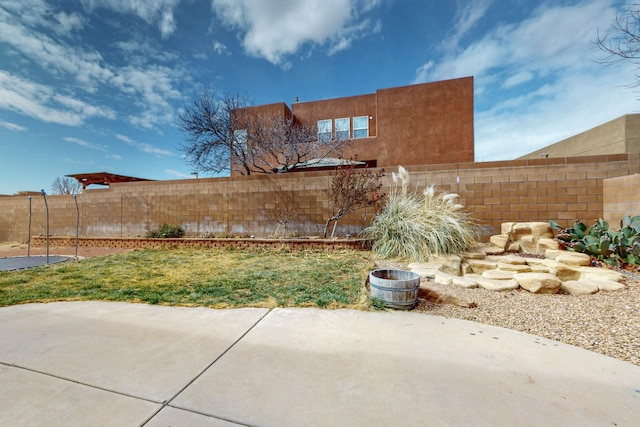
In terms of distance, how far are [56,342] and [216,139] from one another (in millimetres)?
10085

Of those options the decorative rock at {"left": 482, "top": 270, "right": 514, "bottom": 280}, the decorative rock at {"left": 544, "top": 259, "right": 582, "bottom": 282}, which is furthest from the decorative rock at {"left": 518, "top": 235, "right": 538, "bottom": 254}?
the decorative rock at {"left": 482, "top": 270, "right": 514, "bottom": 280}

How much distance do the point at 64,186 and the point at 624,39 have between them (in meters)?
43.6

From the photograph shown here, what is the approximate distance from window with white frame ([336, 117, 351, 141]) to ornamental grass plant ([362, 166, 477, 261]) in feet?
26.8

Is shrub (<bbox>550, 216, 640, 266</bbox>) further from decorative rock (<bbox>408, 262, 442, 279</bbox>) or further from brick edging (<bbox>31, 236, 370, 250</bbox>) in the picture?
brick edging (<bbox>31, 236, 370, 250</bbox>)

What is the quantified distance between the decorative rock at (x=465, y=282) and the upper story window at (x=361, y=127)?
11372mm

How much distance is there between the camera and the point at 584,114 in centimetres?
918

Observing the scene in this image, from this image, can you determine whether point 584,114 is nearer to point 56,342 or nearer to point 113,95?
point 56,342

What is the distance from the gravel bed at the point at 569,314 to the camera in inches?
90.6

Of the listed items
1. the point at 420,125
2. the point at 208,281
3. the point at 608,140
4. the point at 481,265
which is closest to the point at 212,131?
the point at 208,281

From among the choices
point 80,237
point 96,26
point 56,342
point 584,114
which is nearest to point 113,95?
point 96,26

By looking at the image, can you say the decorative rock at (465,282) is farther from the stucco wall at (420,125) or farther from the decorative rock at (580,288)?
the stucco wall at (420,125)

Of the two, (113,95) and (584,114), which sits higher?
(113,95)

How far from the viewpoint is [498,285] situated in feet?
12.2

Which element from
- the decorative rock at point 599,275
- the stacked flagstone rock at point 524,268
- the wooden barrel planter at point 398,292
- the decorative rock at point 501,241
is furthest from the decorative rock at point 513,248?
the wooden barrel planter at point 398,292
